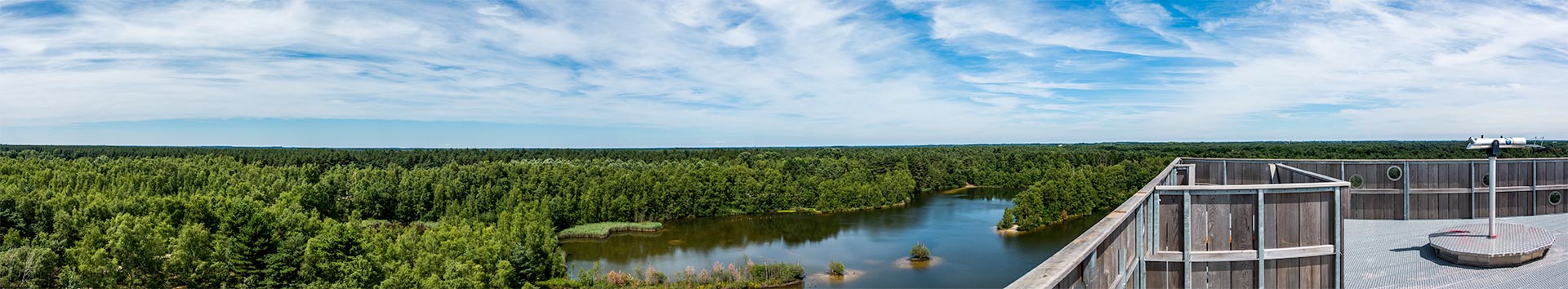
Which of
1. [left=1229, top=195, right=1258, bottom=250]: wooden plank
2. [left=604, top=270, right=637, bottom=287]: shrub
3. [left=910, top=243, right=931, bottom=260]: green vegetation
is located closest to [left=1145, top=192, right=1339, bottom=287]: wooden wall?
[left=1229, top=195, right=1258, bottom=250]: wooden plank

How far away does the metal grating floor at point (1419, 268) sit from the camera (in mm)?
6008

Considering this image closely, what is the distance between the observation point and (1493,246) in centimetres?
643

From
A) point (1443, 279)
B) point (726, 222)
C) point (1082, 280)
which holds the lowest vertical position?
point (726, 222)

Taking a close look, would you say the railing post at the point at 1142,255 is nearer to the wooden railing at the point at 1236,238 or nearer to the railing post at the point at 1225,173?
the wooden railing at the point at 1236,238

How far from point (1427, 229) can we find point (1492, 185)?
2.50m

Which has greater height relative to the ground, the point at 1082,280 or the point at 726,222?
the point at 1082,280

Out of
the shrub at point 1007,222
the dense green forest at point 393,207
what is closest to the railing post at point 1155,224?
the dense green forest at point 393,207

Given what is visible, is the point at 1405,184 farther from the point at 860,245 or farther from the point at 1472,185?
the point at 860,245

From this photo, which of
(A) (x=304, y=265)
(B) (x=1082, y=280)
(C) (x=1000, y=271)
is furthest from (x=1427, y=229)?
(A) (x=304, y=265)

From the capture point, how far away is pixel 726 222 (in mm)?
44625

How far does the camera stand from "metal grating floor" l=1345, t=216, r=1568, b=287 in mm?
6008

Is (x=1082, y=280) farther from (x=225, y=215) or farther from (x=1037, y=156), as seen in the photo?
(x=1037, y=156)

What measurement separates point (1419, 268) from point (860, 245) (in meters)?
26.5

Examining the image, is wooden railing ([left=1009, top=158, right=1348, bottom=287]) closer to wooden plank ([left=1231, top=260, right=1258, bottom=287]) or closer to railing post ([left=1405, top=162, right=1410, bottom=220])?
wooden plank ([left=1231, top=260, right=1258, bottom=287])
